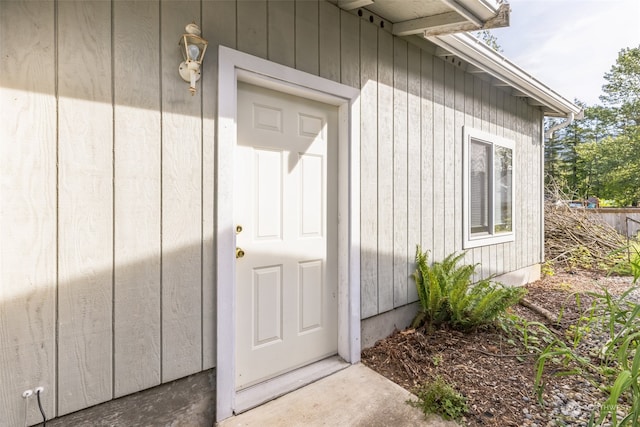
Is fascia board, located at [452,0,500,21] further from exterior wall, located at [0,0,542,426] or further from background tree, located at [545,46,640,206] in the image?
background tree, located at [545,46,640,206]

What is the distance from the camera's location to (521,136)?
4.42 m

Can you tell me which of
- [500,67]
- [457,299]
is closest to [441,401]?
[457,299]

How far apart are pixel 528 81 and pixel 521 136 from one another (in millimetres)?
881

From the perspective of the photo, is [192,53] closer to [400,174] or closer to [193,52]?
[193,52]

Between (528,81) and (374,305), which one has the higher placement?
(528,81)

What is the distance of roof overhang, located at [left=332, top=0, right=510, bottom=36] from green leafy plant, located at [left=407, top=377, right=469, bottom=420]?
2537 millimetres

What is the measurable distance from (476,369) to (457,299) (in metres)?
0.56

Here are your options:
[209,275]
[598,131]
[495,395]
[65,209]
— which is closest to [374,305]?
[495,395]

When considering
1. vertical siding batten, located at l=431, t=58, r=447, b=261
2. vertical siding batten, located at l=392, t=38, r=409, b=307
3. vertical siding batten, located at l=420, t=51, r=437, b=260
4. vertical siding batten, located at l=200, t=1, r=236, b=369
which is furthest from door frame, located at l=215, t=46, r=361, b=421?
vertical siding batten, located at l=431, t=58, r=447, b=261

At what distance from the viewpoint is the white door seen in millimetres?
1944

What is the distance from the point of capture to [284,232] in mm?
2113

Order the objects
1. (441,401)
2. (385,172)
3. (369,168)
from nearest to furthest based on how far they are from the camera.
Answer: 1. (441,401)
2. (369,168)
3. (385,172)

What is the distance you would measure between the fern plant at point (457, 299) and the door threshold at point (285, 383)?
0.95 meters

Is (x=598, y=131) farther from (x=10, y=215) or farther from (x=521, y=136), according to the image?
(x=10, y=215)
